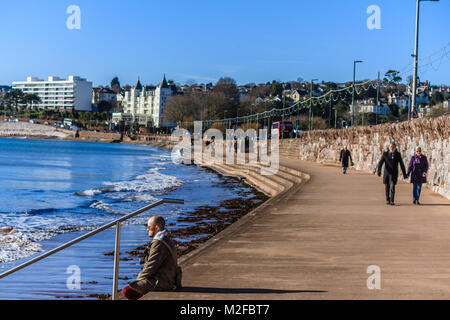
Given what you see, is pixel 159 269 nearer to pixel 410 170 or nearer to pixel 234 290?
pixel 234 290

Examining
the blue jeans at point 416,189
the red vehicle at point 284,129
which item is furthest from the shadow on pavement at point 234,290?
the red vehicle at point 284,129

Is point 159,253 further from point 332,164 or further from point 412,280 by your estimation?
point 332,164

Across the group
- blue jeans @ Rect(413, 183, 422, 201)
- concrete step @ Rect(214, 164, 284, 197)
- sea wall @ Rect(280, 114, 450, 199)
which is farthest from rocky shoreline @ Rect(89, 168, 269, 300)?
sea wall @ Rect(280, 114, 450, 199)

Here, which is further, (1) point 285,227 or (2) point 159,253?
(1) point 285,227

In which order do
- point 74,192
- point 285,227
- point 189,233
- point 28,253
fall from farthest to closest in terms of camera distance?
point 74,192 → point 189,233 → point 28,253 → point 285,227

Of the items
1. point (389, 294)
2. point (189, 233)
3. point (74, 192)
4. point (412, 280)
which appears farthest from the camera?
point (74, 192)

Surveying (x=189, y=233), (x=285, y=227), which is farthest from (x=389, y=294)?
(x=189, y=233)

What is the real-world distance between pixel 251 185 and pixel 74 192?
30.3 feet

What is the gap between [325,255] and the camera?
8664 millimetres

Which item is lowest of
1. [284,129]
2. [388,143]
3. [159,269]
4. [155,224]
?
[159,269]

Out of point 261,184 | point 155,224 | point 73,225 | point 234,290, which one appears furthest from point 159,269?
point 261,184

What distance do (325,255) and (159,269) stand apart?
10.1 feet

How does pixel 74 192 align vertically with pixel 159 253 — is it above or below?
below

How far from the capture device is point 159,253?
6.49 m
